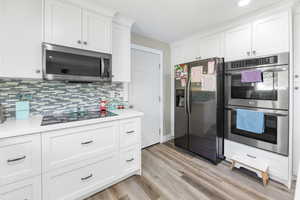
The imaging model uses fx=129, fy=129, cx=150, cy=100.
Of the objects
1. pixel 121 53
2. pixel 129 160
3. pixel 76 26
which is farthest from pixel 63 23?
pixel 129 160

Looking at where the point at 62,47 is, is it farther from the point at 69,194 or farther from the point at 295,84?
the point at 295,84

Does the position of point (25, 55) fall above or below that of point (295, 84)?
above

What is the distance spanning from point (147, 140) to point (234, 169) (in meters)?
1.64

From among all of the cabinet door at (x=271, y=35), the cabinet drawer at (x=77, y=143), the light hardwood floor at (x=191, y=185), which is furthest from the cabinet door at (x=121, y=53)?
the cabinet door at (x=271, y=35)

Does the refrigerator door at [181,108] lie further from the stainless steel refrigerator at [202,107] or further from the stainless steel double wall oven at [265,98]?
the stainless steel double wall oven at [265,98]

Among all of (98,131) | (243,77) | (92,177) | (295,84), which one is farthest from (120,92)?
(295,84)

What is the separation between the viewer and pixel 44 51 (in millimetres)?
1416

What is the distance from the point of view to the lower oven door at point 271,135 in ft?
5.37

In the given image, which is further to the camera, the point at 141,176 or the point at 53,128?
the point at 141,176

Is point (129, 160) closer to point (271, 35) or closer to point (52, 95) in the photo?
point (52, 95)

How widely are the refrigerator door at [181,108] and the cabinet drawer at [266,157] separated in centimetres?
75

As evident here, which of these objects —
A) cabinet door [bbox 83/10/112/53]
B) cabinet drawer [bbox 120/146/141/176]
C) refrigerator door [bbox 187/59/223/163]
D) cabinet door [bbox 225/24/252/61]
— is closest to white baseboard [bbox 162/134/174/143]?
refrigerator door [bbox 187/59/223/163]

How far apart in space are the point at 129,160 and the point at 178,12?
2.29m

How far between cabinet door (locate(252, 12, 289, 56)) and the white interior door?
5.86ft
